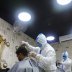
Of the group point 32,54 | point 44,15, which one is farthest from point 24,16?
point 32,54

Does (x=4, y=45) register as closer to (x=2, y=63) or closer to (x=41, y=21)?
(x=2, y=63)

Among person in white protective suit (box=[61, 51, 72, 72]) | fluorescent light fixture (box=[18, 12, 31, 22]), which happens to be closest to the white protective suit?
fluorescent light fixture (box=[18, 12, 31, 22])

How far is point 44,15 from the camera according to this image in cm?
332

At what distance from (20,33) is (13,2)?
109 centimetres

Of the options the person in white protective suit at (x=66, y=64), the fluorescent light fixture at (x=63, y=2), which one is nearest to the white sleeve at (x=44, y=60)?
the fluorescent light fixture at (x=63, y=2)

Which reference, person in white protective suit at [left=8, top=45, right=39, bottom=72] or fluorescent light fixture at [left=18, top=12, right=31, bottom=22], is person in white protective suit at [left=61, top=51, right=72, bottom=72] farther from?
person in white protective suit at [left=8, top=45, right=39, bottom=72]

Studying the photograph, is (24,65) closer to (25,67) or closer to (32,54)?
(25,67)

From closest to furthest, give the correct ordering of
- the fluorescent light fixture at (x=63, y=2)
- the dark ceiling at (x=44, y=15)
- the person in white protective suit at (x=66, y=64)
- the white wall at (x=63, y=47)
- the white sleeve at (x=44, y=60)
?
the white sleeve at (x=44, y=60)
the fluorescent light fixture at (x=63, y=2)
the dark ceiling at (x=44, y=15)
the person in white protective suit at (x=66, y=64)
the white wall at (x=63, y=47)

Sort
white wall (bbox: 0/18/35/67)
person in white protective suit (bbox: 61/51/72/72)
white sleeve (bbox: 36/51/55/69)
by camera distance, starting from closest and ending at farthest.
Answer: white sleeve (bbox: 36/51/55/69) → white wall (bbox: 0/18/35/67) → person in white protective suit (bbox: 61/51/72/72)

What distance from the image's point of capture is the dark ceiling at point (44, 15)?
2941mm

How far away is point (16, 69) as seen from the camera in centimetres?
218

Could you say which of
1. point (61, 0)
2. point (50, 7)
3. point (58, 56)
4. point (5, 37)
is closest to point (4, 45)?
point (5, 37)

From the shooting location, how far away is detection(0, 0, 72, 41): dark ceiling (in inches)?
116

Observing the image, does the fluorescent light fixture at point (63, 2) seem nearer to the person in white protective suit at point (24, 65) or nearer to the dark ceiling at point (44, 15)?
the dark ceiling at point (44, 15)
